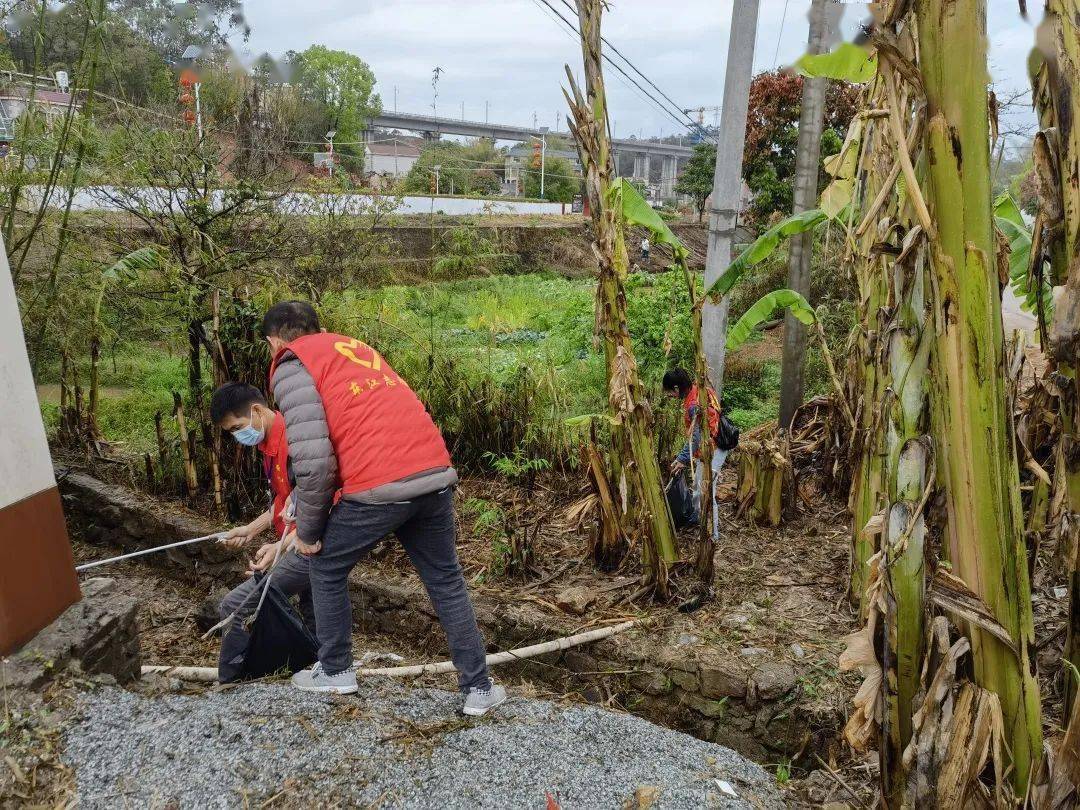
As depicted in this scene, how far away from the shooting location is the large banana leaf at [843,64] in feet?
9.61

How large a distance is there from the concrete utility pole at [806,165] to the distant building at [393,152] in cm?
2060

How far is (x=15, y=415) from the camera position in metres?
2.90

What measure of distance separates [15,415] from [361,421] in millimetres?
1309

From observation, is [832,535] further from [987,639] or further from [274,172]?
[274,172]

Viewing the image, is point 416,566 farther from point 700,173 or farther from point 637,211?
point 700,173

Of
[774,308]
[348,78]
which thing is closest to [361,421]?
[774,308]

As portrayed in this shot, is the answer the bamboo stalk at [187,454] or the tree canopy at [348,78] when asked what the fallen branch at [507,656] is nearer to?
the bamboo stalk at [187,454]

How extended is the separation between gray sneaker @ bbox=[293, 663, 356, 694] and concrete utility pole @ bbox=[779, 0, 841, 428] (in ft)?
13.8

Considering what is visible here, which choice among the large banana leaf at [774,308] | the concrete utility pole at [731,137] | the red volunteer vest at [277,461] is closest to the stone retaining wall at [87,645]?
the red volunteer vest at [277,461]

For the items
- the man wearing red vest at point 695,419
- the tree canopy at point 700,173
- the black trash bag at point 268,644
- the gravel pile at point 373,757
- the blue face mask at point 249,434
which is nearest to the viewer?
the gravel pile at point 373,757

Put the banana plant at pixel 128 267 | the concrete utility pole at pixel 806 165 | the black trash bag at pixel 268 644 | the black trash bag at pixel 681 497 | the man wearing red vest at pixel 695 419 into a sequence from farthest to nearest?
1. the concrete utility pole at pixel 806 165
2. the banana plant at pixel 128 267
3. the black trash bag at pixel 681 497
4. the man wearing red vest at pixel 695 419
5. the black trash bag at pixel 268 644

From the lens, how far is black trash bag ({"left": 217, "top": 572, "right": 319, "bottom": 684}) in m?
3.28

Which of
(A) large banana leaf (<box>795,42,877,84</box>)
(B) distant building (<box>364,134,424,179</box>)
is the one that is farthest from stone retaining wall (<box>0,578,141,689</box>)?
(B) distant building (<box>364,134,424,179</box>)

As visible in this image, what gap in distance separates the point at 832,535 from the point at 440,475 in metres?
3.09
